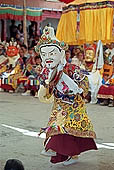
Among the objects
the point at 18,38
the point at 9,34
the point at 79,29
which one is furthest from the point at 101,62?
the point at 9,34

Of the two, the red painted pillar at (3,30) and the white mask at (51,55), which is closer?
the white mask at (51,55)

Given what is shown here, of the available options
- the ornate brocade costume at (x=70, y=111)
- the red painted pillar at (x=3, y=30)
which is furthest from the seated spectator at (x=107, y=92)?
the red painted pillar at (x=3, y=30)

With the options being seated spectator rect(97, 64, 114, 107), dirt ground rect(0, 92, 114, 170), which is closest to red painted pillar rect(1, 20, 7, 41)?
dirt ground rect(0, 92, 114, 170)

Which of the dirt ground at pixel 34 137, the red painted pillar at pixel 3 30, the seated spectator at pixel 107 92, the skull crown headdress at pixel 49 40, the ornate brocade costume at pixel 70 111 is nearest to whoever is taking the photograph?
the ornate brocade costume at pixel 70 111

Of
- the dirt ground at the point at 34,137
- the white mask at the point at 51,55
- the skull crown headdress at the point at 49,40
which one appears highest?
the skull crown headdress at the point at 49,40

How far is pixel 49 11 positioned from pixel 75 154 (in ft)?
41.0

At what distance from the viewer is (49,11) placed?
16125 mm

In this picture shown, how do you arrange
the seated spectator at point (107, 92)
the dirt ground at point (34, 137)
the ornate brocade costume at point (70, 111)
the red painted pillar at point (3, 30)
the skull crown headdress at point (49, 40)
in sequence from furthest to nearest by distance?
the red painted pillar at point (3, 30) < the seated spectator at point (107, 92) < the dirt ground at point (34, 137) < the skull crown headdress at point (49, 40) < the ornate brocade costume at point (70, 111)

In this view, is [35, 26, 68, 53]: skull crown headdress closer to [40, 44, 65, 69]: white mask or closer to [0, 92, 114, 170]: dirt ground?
[40, 44, 65, 69]: white mask

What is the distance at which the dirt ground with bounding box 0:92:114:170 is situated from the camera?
4.37 m

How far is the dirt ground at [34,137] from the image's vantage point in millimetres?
4367

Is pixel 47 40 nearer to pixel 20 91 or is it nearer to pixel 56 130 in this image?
pixel 56 130

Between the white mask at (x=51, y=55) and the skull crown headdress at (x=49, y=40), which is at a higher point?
the skull crown headdress at (x=49, y=40)

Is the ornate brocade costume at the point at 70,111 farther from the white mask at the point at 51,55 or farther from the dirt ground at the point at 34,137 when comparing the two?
the dirt ground at the point at 34,137
